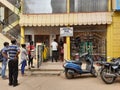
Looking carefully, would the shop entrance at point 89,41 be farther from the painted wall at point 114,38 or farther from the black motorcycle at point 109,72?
the black motorcycle at point 109,72

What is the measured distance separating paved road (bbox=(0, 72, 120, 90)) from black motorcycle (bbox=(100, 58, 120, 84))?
26cm

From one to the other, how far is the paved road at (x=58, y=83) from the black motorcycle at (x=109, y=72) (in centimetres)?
26

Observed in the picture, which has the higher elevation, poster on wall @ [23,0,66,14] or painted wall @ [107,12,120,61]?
poster on wall @ [23,0,66,14]

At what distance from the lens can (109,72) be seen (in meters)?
16.1

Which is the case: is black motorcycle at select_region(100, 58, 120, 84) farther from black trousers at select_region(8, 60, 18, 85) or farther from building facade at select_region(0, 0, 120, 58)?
building facade at select_region(0, 0, 120, 58)

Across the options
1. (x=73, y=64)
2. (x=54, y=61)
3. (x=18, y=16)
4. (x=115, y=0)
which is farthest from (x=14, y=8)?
(x=73, y=64)

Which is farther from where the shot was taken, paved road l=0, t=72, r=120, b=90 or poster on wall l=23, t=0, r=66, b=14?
poster on wall l=23, t=0, r=66, b=14

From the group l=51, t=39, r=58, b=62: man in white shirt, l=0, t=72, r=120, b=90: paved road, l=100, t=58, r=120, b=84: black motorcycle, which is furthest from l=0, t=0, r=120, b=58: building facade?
l=100, t=58, r=120, b=84: black motorcycle

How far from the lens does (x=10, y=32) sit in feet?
92.2

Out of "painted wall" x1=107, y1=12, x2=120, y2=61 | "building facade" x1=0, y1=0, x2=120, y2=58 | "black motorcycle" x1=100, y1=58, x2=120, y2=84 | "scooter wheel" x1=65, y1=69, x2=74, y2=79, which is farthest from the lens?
"building facade" x1=0, y1=0, x2=120, y2=58

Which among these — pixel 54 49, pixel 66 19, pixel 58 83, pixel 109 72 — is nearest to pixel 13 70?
pixel 58 83

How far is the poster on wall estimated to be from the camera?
26297mm

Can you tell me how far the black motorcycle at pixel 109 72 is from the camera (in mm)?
16047

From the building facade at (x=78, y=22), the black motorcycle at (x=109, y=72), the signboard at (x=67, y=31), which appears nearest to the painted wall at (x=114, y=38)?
the building facade at (x=78, y=22)
